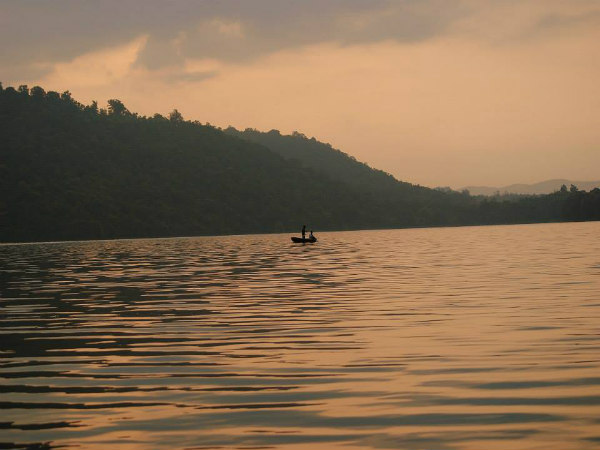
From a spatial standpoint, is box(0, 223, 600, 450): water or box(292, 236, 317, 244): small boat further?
box(292, 236, 317, 244): small boat

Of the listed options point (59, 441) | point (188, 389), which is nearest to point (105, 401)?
point (188, 389)

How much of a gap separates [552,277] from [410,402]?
30.1 m

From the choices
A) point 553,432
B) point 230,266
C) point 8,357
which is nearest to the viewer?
point 553,432

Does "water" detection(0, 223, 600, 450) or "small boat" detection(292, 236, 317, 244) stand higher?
"small boat" detection(292, 236, 317, 244)

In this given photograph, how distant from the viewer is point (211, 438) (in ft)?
41.8

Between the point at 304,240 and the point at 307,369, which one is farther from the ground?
the point at 304,240

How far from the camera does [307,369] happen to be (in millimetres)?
18297

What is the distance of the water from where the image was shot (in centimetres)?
1304

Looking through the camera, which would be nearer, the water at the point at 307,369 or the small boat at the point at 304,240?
the water at the point at 307,369

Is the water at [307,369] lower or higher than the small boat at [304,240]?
lower

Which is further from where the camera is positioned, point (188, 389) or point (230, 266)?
point (230, 266)

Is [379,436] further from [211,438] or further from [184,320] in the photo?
[184,320]

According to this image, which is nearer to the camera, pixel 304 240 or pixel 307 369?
pixel 307 369

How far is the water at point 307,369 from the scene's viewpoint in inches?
513
